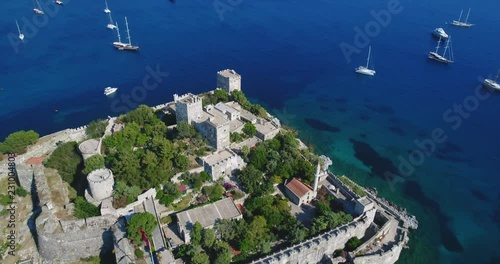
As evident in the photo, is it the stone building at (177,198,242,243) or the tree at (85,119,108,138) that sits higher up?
the tree at (85,119,108,138)

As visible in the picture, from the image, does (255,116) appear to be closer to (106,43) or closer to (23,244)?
(23,244)

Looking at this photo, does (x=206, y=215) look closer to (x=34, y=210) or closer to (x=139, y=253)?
(x=139, y=253)

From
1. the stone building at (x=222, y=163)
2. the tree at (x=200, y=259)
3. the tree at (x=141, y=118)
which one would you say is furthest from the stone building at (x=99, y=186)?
the tree at (x=141, y=118)

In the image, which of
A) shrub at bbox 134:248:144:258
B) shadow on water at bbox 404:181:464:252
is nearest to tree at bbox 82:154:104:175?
shrub at bbox 134:248:144:258

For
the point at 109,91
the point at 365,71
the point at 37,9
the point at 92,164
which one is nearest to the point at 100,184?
the point at 92,164

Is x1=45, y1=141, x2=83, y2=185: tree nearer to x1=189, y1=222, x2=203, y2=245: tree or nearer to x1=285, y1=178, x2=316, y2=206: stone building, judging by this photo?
x1=189, y1=222, x2=203, y2=245: tree

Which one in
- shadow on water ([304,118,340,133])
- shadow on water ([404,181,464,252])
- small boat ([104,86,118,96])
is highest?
small boat ([104,86,118,96])

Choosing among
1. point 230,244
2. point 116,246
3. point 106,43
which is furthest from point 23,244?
point 106,43
